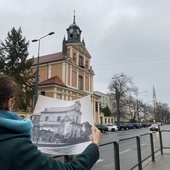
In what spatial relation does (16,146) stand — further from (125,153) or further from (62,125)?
(125,153)

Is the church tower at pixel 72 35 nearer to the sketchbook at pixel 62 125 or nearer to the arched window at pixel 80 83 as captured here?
the arched window at pixel 80 83

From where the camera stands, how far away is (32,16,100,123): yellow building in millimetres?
44659

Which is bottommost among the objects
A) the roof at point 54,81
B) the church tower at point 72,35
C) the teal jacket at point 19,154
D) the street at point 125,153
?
the street at point 125,153

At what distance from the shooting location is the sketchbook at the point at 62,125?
8.25 ft

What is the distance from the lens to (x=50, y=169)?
1298 mm

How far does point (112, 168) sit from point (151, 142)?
172 inches

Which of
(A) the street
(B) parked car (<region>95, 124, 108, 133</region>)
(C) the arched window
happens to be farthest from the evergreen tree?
(A) the street

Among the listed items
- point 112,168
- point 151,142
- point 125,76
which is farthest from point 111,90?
point 112,168

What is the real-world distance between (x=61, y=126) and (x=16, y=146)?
146cm

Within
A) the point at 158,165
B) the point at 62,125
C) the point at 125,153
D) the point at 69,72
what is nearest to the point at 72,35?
the point at 69,72

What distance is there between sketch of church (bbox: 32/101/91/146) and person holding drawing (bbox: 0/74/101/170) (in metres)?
1.04

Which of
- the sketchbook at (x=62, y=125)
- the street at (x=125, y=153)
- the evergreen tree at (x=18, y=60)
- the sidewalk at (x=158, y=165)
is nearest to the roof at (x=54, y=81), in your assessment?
the evergreen tree at (x=18, y=60)

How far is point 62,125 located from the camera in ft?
8.75

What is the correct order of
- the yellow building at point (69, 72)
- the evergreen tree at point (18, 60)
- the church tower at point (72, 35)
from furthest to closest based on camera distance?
the church tower at point (72, 35), the yellow building at point (69, 72), the evergreen tree at point (18, 60)
